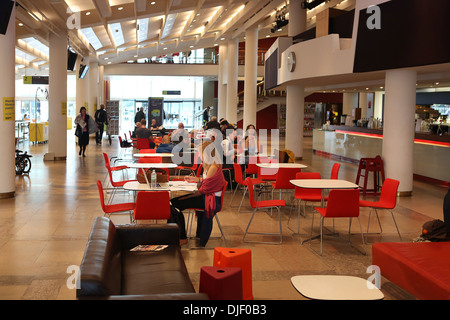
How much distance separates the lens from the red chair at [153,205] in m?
5.87

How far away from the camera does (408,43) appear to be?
906 cm

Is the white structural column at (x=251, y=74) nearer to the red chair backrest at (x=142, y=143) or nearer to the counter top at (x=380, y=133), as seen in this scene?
the counter top at (x=380, y=133)

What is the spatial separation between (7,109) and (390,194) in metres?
6.59

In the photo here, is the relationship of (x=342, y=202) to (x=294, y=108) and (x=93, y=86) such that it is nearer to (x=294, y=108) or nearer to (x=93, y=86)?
(x=294, y=108)

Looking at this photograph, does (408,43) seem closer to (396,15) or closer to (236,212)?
(396,15)

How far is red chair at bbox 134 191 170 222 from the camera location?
5.87 metres

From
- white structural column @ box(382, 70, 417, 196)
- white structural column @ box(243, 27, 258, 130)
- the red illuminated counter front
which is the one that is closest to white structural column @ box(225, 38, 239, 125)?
white structural column @ box(243, 27, 258, 130)

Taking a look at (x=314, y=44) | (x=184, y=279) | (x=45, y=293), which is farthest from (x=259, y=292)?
(x=314, y=44)

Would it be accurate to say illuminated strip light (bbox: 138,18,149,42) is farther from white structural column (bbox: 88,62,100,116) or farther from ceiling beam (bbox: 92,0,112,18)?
ceiling beam (bbox: 92,0,112,18)

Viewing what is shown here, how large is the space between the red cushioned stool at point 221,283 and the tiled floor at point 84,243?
116 cm

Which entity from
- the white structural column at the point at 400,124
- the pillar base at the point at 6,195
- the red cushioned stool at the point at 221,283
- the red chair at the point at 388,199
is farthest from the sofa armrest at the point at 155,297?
the white structural column at the point at 400,124

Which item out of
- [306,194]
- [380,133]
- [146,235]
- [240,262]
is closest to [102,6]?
[306,194]

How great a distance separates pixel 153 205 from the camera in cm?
591

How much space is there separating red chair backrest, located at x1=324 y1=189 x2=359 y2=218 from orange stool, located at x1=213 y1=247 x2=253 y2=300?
6.66 ft
